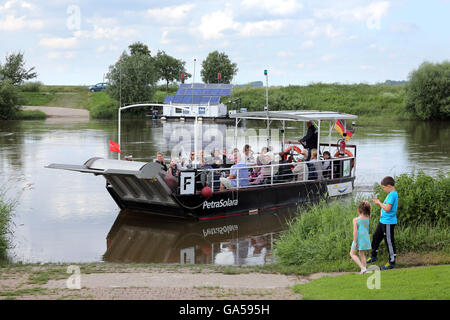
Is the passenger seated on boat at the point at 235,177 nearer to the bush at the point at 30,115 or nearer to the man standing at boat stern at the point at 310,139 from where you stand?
the man standing at boat stern at the point at 310,139

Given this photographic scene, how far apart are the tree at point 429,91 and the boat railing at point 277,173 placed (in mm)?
46543

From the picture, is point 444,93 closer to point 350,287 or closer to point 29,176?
point 29,176

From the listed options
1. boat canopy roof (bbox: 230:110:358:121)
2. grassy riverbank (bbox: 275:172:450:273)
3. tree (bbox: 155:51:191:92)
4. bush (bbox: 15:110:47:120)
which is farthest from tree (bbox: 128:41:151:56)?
grassy riverbank (bbox: 275:172:450:273)

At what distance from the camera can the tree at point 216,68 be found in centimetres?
8681

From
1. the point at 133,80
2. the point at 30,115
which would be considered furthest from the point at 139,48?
the point at 30,115

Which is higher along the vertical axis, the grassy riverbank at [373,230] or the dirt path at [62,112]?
the dirt path at [62,112]

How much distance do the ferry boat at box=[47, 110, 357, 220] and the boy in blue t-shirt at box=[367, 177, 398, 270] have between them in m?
5.69

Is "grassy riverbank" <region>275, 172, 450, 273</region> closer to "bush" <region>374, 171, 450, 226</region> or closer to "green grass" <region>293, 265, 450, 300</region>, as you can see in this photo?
"bush" <region>374, 171, 450, 226</region>

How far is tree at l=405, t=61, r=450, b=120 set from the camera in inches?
2446

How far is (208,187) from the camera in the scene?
15.7 m

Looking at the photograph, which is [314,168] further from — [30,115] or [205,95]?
[30,115]

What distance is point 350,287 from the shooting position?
8375 millimetres

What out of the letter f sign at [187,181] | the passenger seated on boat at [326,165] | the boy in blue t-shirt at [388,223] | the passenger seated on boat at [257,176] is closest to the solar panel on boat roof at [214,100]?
the passenger seated on boat at [326,165]

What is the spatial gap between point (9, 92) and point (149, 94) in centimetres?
1727
